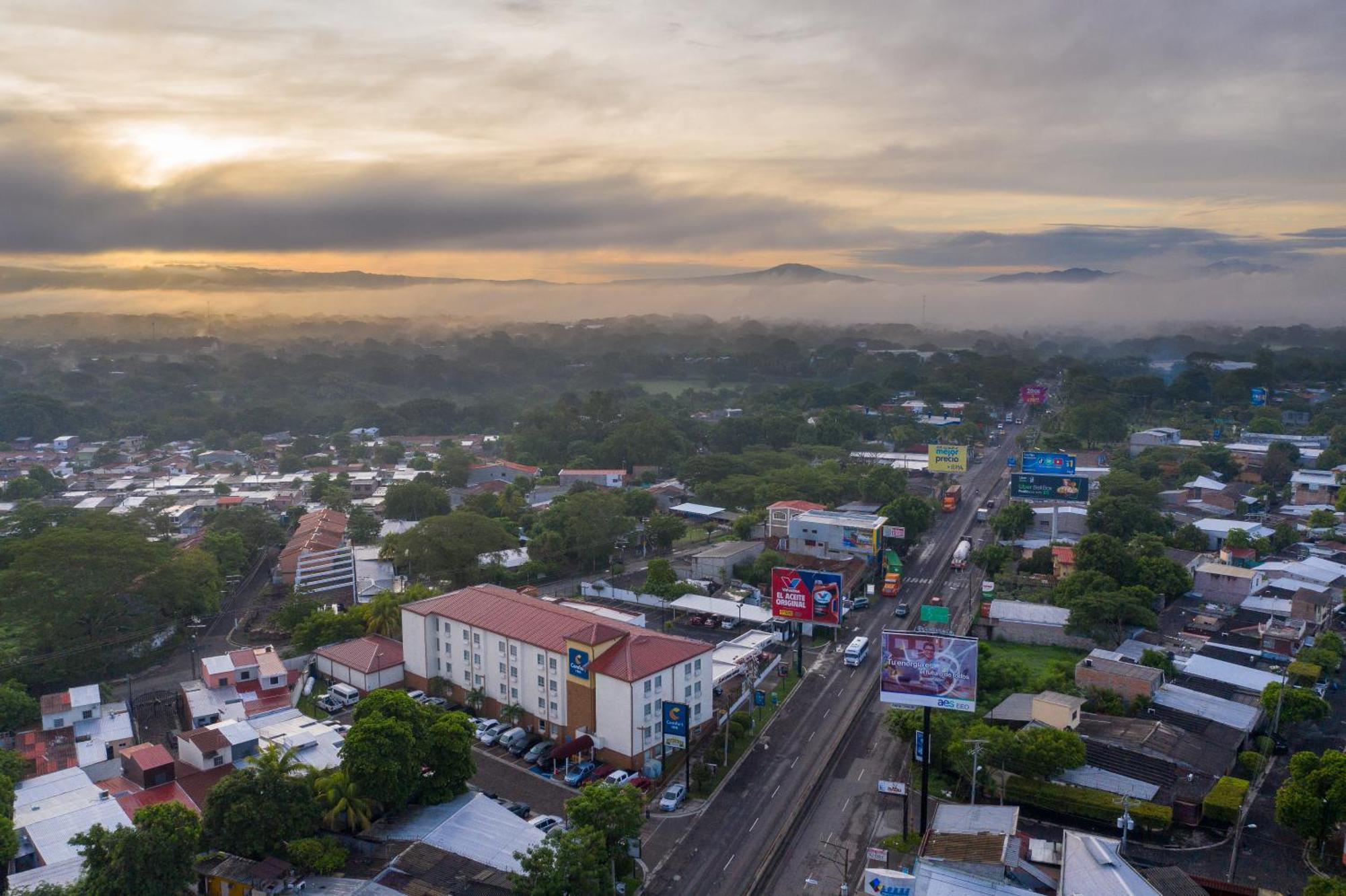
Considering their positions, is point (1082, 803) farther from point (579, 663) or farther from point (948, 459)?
point (948, 459)

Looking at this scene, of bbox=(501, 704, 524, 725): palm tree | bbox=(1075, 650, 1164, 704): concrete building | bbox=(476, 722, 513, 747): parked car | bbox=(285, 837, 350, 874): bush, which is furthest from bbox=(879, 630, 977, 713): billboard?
bbox=(285, 837, 350, 874): bush

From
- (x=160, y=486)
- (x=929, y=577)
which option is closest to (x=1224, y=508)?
(x=929, y=577)

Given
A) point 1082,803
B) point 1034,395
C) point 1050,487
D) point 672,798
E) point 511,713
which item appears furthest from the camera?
point 1034,395

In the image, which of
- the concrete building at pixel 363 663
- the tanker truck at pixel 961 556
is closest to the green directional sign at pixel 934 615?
the tanker truck at pixel 961 556

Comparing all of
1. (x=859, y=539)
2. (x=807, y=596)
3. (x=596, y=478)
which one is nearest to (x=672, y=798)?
(x=807, y=596)

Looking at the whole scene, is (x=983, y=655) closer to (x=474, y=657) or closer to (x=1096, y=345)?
(x=474, y=657)

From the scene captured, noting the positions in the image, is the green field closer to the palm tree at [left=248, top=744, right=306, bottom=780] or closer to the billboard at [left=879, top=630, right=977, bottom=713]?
the billboard at [left=879, top=630, right=977, bottom=713]
